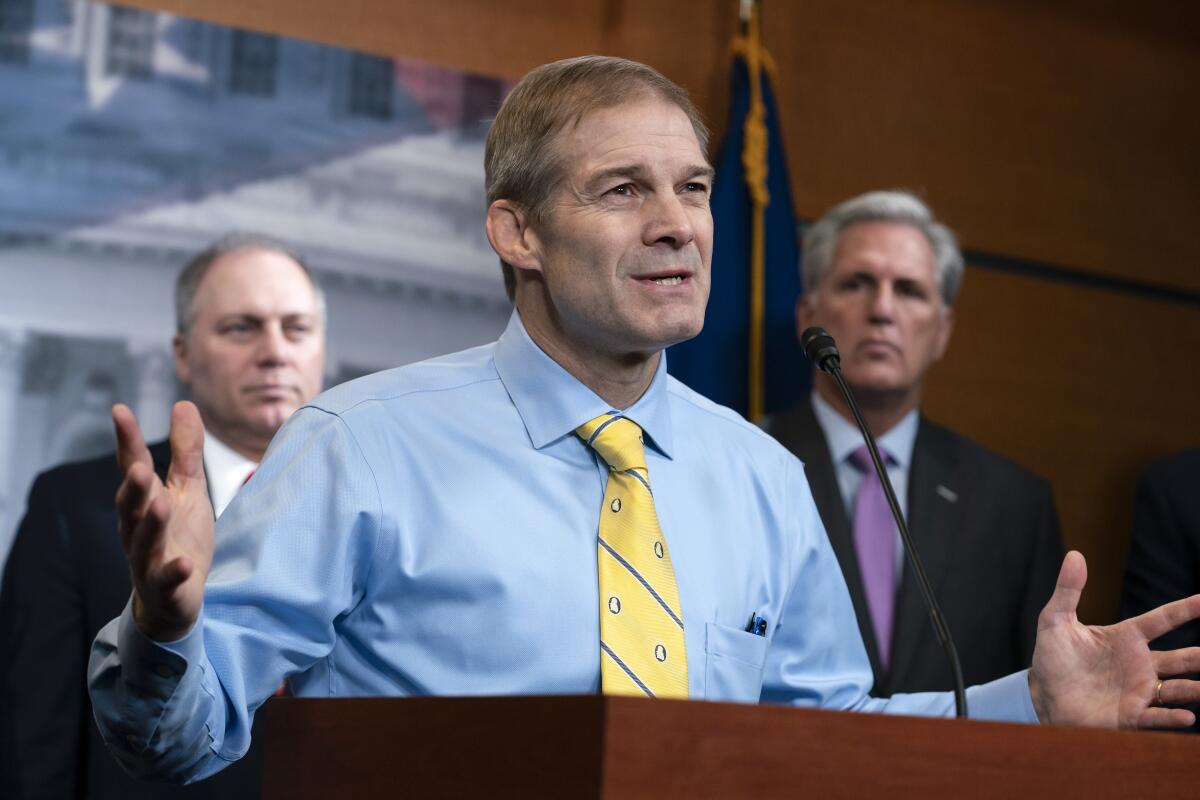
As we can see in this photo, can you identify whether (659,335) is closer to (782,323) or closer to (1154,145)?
(782,323)

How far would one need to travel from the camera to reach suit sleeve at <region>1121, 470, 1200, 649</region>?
318 cm

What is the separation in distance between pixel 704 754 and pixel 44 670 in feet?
6.51

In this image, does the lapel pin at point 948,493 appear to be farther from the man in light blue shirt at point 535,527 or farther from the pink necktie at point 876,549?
the man in light blue shirt at point 535,527

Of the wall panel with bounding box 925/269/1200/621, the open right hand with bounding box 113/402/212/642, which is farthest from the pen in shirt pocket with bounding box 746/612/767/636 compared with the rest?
the wall panel with bounding box 925/269/1200/621

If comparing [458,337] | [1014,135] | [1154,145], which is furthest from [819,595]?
[1154,145]

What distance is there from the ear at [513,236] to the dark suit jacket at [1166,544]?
70.4 inches

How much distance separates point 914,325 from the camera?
3.49m

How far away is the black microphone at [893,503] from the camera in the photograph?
1581 millimetres

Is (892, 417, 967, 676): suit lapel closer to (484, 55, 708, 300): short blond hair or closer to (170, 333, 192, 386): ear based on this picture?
(484, 55, 708, 300): short blond hair

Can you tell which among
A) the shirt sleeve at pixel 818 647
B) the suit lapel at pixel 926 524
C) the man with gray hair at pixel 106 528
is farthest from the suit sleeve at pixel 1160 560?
the man with gray hair at pixel 106 528

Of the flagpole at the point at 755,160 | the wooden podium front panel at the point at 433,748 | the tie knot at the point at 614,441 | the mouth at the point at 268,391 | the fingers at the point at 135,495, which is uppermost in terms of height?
the flagpole at the point at 755,160

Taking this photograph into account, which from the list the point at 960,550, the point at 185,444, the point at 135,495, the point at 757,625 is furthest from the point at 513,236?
the point at 960,550

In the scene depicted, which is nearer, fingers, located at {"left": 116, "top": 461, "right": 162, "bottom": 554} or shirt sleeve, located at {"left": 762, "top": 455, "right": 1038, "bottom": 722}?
fingers, located at {"left": 116, "top": 461, "right": 162, "bottom": 554}

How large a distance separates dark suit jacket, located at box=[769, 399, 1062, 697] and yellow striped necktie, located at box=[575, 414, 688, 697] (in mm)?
1332
